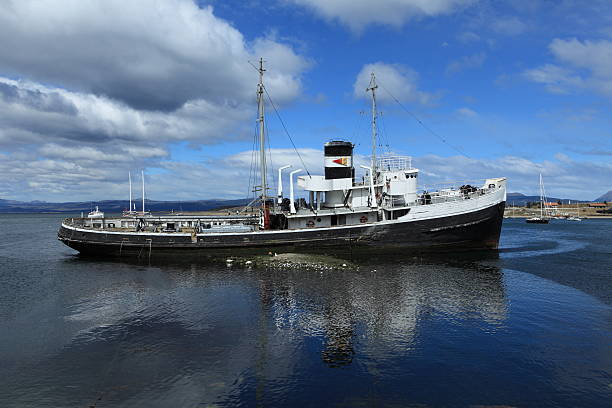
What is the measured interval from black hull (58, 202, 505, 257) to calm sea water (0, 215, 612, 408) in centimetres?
769

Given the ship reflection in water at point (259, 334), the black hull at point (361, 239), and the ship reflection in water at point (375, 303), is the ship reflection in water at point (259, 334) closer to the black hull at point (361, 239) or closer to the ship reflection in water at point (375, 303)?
the ship reflection in water at point (375, 303)

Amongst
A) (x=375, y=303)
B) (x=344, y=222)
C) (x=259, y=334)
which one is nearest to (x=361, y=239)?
(x=344, y=222)

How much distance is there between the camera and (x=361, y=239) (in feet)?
121

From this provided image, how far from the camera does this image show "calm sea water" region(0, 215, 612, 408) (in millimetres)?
11805

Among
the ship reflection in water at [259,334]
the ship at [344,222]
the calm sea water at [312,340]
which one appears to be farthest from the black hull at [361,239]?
the ship reflection in water at [259,334]

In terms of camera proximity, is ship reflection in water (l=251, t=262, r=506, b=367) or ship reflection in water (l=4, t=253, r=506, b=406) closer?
ship reflection in water (l=4, t=253, r=506, b=406)

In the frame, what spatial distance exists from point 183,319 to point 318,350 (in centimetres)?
838

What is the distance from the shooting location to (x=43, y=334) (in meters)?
17.5

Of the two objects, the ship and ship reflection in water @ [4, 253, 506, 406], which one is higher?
the ship

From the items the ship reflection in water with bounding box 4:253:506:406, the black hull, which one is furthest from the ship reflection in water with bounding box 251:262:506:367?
the black hull

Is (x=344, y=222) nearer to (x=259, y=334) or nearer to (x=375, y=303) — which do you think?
(x=375, y=303)

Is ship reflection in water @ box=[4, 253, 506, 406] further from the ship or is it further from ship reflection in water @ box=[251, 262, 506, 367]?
the ship

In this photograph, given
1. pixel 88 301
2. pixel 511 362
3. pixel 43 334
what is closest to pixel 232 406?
pixel 511 362

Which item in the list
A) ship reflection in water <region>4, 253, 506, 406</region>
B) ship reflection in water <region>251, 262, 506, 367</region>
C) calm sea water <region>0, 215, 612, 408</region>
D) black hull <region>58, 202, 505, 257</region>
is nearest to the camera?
calm sea water <region>0, 215, 612, 408</region>
